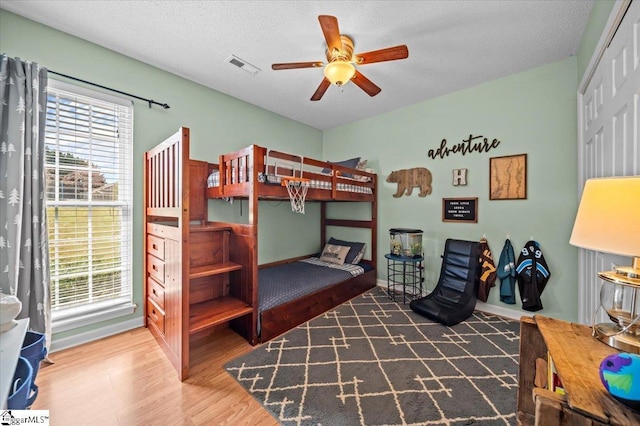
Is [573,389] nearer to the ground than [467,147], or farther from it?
nearer to the ground

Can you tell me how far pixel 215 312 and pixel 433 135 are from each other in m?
3.34

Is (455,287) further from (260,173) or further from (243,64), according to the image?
(243,64)

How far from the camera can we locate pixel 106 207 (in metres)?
2.43

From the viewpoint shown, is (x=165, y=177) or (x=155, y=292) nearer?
(x=165, y=177)

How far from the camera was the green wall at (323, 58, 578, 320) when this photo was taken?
2.51 meters

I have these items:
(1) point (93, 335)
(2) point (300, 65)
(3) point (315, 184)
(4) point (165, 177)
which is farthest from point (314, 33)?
(1) point (93, 335)

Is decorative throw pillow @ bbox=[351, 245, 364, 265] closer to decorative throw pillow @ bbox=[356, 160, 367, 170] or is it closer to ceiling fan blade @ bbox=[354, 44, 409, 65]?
decorative throw pillow @ bbox=[356, 160, 367, 170]

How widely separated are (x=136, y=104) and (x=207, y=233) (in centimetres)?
153

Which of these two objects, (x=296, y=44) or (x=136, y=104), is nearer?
(x=296, y=44)

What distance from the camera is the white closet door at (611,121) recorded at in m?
1.27

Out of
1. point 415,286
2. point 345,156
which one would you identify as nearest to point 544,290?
point 415,286

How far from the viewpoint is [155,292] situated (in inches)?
93.5

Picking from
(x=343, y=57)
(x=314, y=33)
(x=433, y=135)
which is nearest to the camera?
(x=343, y=57)

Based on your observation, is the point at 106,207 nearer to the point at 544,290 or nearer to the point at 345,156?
the point at 345,156
